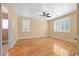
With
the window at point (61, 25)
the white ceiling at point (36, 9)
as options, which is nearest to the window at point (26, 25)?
the white ceiling at point (36, 9)

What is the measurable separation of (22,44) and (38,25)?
833mm

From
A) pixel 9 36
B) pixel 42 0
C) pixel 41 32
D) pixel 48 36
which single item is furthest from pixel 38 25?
pixel 42 0

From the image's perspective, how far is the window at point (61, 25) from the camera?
9.55ft

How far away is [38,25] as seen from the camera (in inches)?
120

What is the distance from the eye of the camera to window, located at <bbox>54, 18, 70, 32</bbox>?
→ 2910 millimetres

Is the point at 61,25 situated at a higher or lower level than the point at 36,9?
lower

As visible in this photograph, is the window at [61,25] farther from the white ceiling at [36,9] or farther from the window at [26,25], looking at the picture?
the window at [26,25]

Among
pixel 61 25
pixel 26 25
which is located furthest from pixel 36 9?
pixel 61 25

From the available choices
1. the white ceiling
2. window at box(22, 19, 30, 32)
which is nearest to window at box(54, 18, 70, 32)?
the white ceiling

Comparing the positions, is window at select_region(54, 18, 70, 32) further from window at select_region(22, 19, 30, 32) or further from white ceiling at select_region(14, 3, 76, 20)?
window at select_region(22, 19, 30, 32)

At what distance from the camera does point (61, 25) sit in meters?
2.90

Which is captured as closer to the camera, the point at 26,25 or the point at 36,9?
the point at 26,25

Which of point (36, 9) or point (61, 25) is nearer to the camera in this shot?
point (61, 25)

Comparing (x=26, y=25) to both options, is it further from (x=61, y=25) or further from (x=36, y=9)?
(x=61, y=25)
